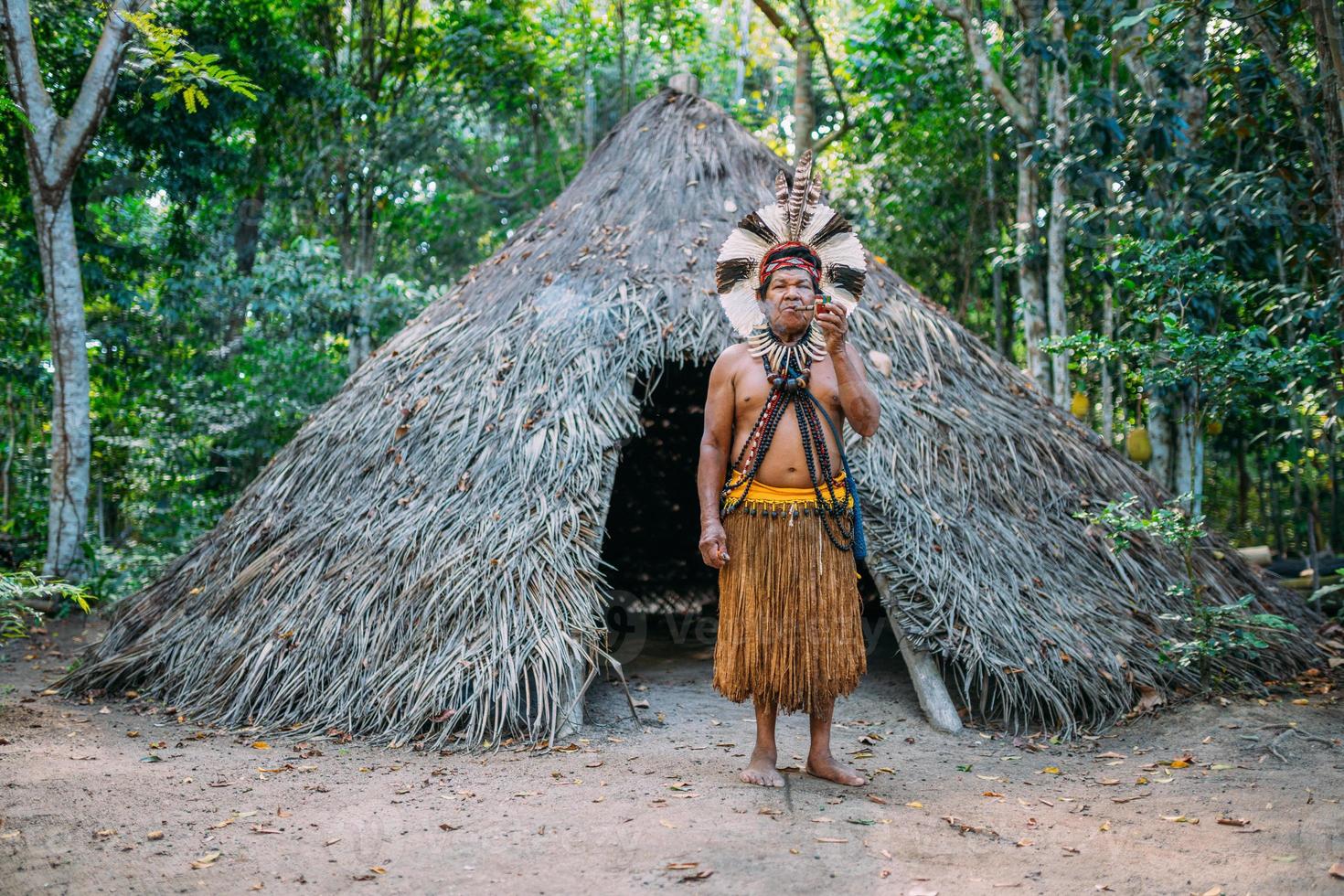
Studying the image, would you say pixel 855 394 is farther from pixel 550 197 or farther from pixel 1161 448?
pixel 550 197

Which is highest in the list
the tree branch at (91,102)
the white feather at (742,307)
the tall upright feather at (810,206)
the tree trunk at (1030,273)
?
the tree branch at (91,102)

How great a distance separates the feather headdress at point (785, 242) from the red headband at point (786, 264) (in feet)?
0.11

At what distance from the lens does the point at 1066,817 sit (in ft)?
11.2

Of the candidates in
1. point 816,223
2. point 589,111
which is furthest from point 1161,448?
point 589,111

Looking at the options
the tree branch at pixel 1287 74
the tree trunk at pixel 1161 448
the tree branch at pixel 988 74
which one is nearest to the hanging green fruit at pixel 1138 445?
the tree trunk at pixel 1161 448

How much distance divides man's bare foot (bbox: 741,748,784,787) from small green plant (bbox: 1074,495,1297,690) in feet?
6.44

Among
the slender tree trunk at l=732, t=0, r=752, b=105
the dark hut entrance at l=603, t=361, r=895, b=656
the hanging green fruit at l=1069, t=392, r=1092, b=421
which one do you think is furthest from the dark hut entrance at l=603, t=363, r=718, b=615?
the slender tree trunk at l=732, t=0, r=752, b=105

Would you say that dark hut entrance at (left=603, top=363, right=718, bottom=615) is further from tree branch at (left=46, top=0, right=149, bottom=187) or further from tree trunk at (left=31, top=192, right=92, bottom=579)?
tree branch at (left=46, top=0, right=149, bottom=187)

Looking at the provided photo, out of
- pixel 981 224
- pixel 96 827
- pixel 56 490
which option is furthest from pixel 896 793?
pixel 981 224

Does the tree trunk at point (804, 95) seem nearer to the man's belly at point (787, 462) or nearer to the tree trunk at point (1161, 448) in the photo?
the tree trunk at point (1161, 448)

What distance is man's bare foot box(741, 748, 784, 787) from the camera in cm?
362

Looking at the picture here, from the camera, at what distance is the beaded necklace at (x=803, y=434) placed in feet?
11.9

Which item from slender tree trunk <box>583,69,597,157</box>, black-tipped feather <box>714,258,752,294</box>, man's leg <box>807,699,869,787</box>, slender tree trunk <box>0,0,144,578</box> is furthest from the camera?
slender tree trunk <box>583,69,597,157</box>

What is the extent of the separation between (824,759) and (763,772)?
230 mm
